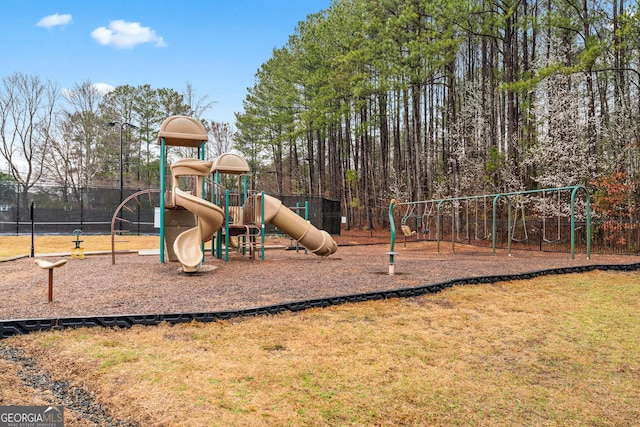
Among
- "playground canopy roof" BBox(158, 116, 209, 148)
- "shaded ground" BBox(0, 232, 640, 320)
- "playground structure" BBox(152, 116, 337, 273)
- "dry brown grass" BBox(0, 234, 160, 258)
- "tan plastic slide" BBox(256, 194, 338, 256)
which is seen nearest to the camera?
"shaded ground" BBox(0, 232, 640, 320)

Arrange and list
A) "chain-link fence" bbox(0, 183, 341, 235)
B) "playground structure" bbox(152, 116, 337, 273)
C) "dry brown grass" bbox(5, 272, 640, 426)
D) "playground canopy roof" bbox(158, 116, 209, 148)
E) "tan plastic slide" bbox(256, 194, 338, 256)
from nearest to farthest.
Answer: "dry brown grass" bbox(5, 272, 640, 426) < "playground structure" bbox(152, 116, 337, 273) < "playground canopy roof" bbox(158, 116, 209, 148) < "tan plastic slide" bbox(256, 194, 338, 256) < "chain-link fence" bbox(0, 183, 341, 235)

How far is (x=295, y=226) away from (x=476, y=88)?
1822 centimetres

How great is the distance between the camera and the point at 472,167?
74.3 ft

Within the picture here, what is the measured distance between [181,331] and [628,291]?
7613 mm

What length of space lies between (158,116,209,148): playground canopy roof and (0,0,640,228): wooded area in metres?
12.7

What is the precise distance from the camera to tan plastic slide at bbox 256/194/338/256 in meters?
11.6

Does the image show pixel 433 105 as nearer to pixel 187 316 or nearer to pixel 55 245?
pixel 55 245

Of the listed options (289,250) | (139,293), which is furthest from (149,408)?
(289,250)

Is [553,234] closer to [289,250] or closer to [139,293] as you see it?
[289,250]

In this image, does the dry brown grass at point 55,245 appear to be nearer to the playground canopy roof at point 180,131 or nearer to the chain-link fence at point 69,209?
the chain-link fence at point 69,209

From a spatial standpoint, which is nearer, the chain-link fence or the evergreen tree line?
the evergreen tree line

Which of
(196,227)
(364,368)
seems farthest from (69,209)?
(364,368)

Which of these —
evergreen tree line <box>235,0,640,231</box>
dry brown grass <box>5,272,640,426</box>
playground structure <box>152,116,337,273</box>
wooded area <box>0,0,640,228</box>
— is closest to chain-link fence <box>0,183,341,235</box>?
wooded area <box>0,0,640,228</box>

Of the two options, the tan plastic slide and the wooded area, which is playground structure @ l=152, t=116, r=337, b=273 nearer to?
the tan plastic slide
